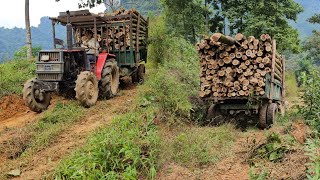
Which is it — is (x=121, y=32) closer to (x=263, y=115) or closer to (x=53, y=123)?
(x=53, y=123)

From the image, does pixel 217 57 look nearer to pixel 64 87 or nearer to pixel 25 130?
pixel 64 87

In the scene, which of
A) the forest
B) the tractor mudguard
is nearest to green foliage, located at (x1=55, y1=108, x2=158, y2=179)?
the forest

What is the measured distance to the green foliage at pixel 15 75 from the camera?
10.8 metres

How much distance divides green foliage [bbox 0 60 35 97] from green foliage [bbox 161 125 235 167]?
577 centimetres

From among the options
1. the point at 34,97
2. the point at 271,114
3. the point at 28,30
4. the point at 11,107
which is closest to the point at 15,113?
the point at 11,107

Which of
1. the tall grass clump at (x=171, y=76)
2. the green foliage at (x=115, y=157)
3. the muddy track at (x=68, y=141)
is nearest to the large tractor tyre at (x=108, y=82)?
the muddy track at (x=68, y=141)

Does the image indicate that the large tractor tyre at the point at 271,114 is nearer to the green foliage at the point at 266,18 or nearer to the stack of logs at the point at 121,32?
the stack of logs at the point at 121,32

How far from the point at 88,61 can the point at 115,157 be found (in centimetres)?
448

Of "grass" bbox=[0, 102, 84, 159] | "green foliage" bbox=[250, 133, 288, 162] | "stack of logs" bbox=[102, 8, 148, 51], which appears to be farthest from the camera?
"stack of logs" bbox=[102, 8, 148, 51]

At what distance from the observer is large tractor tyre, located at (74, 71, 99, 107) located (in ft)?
27.6

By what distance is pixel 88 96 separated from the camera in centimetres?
884

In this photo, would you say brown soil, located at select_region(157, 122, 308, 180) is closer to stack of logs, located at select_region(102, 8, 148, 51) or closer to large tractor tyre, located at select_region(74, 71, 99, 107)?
→ large tractor tyre, located at select_region(74, 71, 99, 107)

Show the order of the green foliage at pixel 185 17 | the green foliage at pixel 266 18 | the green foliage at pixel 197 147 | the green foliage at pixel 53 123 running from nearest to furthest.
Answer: the green foliage at pixel 197 147 → the green foliage at pixel 53 123 → the green foliage at pixel 266 18 → the green foliage at pixel 185 17

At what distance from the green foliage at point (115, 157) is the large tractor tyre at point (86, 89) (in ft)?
6.36
